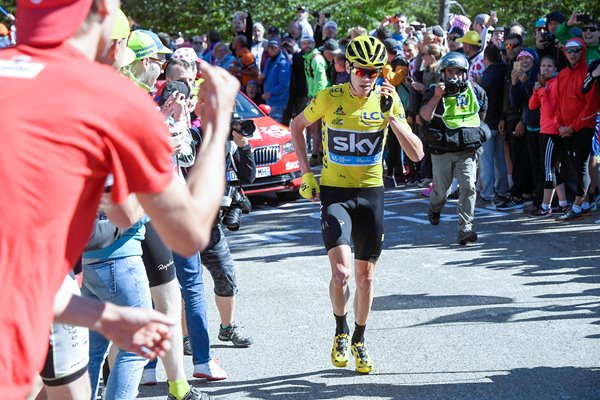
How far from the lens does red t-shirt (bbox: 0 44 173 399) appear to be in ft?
7.36

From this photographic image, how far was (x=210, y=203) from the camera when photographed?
8.28 ft

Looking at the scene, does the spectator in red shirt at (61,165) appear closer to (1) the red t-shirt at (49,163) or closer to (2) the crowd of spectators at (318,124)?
(1) the red t-shirt at (49,163)

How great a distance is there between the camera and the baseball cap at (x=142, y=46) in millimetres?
5801

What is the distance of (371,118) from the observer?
269 inches

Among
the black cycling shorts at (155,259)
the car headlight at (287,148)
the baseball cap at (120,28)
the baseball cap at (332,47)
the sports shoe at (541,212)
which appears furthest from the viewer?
the baseball cap at (332,47)

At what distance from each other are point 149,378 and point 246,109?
8.69m

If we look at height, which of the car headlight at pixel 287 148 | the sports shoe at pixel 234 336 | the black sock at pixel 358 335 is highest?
the black sock at pixel 358 335

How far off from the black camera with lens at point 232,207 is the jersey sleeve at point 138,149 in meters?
4.15

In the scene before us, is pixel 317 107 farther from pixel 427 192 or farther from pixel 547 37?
pixel 427 192

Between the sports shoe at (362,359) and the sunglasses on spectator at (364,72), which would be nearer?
the sports shoe at (362,359)

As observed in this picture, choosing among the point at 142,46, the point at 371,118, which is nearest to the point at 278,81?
the point at 371,118

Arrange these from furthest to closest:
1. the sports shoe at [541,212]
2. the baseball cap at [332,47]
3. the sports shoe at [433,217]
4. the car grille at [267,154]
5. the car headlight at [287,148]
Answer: the baseball cap at [332,47] → the car headlight at [287,148] → the car grille at [267,154] → the sports shoe at [541,212] → the sports shoe at [433,217]

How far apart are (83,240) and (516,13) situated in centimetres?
2154

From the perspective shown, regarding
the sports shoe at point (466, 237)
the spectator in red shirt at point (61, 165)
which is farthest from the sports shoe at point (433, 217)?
the spectator in red shirt at point (61, 165)
